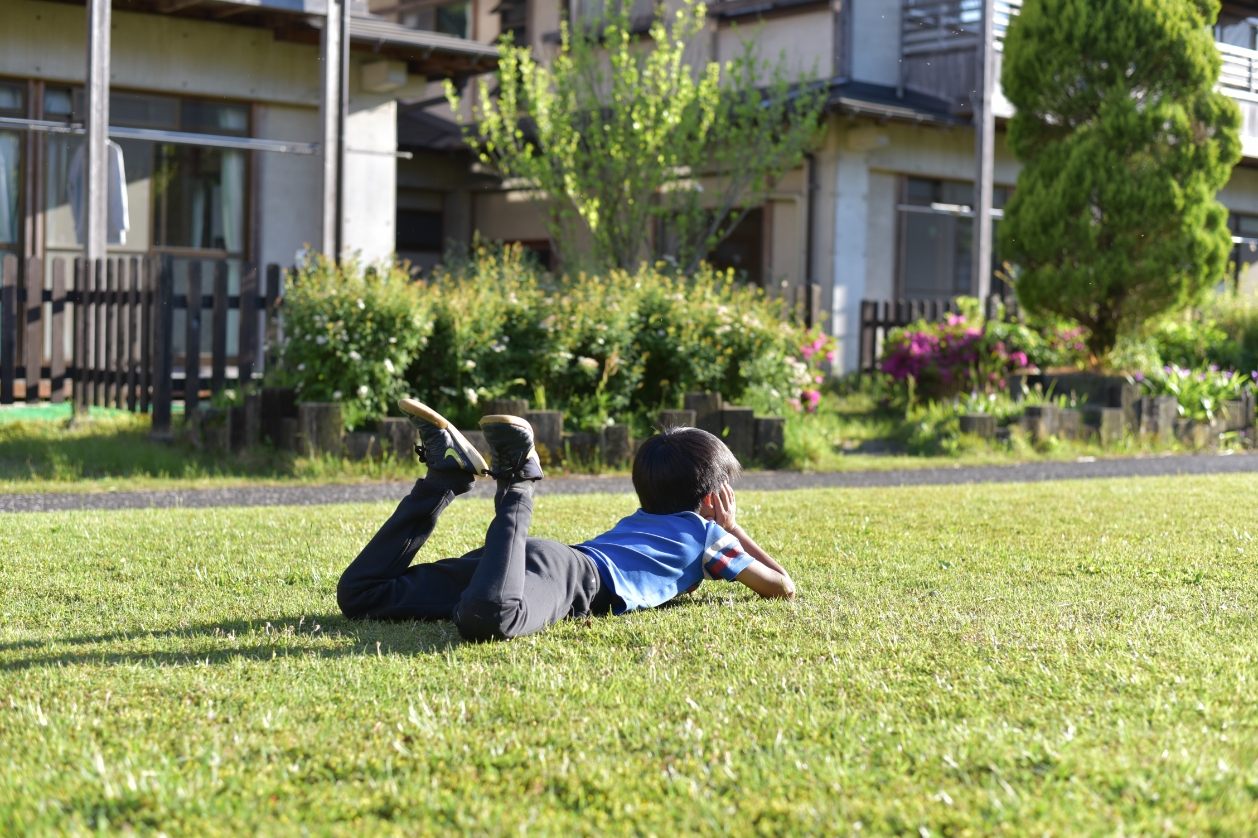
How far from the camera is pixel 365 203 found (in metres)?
15.0

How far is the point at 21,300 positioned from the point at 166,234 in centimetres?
381

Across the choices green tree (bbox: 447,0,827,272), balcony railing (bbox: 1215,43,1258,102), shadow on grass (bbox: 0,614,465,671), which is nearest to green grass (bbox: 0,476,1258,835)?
shadow on grass (bbox: 0,614,465,671)

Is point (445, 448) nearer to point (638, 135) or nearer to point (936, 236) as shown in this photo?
point (638, 135)

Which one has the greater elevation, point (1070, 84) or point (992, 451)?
point (1070, 84)

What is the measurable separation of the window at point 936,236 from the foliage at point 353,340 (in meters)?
9.93

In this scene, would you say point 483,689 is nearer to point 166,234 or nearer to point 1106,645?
point 1106,645

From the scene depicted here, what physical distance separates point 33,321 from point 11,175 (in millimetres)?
3465

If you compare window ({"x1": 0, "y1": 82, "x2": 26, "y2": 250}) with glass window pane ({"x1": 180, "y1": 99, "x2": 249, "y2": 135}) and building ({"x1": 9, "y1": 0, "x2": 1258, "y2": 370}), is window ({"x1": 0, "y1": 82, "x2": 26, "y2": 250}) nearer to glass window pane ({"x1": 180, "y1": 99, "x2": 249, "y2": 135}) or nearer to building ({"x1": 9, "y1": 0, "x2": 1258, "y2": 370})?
building ({"x1": 9, "y1": 0, "x2": 1258, "y2": 370})

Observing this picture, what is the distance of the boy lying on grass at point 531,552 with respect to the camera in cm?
406

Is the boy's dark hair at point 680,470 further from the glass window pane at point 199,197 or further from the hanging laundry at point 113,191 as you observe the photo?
the glass window pane at point 199,197

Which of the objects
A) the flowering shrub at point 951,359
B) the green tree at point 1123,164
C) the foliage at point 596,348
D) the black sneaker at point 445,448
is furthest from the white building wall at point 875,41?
→ the black sneaker at point 445,448

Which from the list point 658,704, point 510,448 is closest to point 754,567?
point 510,448

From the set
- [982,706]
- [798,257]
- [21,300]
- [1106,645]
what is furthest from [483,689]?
[798,257]

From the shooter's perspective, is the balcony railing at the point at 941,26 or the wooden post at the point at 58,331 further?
the balcony railing at the point at 941,26
